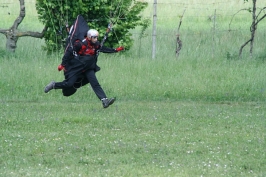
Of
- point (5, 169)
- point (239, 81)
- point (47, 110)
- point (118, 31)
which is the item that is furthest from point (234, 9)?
point (5, 169)

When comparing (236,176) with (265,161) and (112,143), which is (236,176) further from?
(112,143)

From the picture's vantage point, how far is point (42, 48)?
68.9ft

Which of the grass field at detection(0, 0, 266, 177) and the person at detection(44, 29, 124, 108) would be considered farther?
the person at detection(44, 29, 124, 108)

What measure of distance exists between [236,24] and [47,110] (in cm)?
1507

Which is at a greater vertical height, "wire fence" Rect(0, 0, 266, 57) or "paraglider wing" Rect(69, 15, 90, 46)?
"paraglider wing" Rect(69, 15, 90, 46)

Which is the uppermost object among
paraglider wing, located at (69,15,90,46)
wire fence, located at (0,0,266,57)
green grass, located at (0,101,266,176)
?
paraglider wing, located at (69,15,90,46)

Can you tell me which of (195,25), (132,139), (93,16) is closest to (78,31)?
(132,139)

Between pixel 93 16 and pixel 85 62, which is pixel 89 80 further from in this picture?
pixel 93 16

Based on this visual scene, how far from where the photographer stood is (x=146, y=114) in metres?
14.1

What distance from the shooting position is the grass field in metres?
9.62

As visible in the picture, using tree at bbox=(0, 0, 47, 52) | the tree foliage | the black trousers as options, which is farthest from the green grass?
tree at bbox=(0, 0, 47, 52)

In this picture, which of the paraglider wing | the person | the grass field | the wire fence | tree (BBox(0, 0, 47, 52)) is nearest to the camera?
the grass field

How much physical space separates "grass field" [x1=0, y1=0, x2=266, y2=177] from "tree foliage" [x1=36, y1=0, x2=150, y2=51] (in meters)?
0.59

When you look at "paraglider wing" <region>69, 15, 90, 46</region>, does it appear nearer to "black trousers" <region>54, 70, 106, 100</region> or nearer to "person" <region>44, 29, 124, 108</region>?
"person" <region>44, 29, 124, 108</region>
